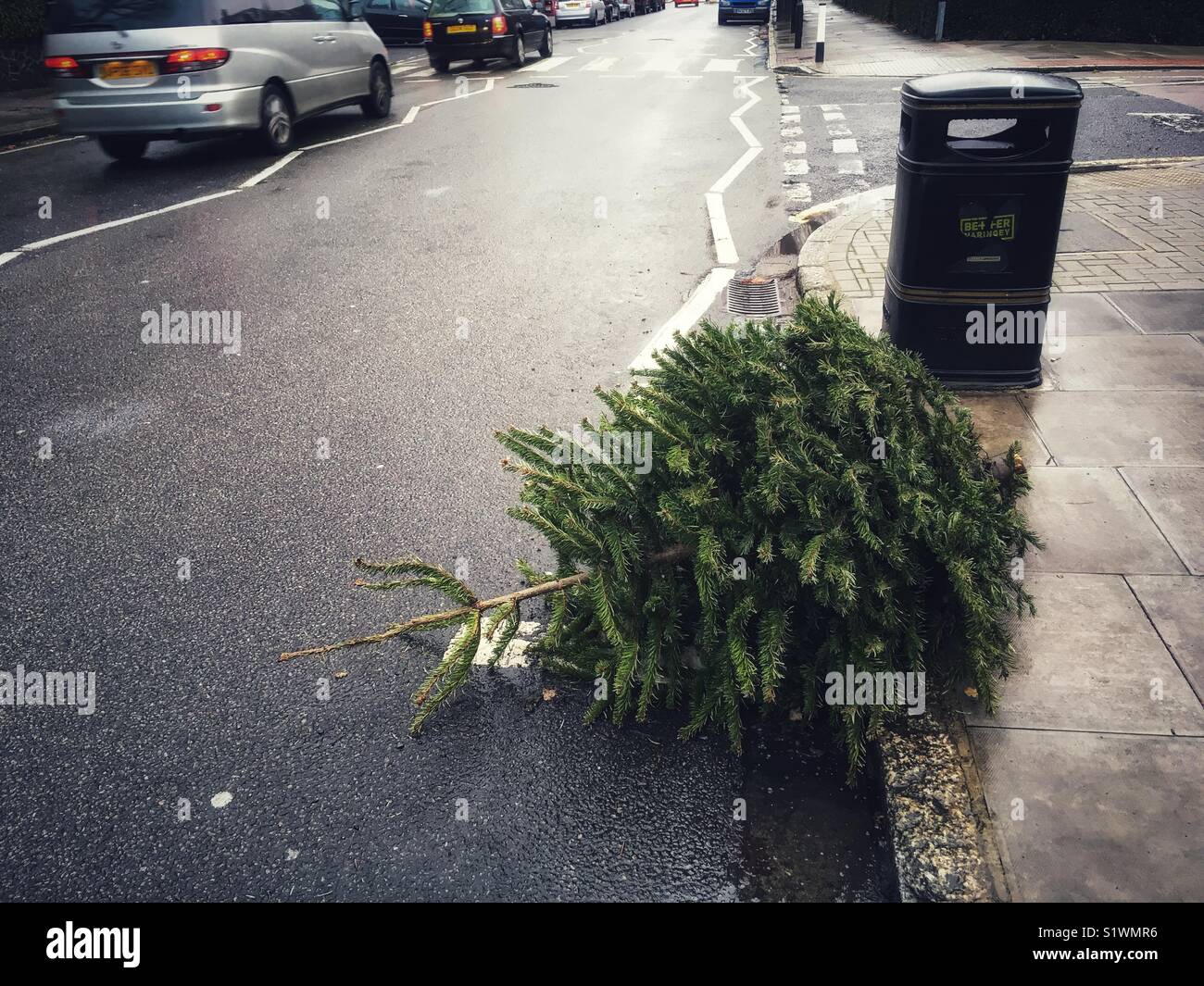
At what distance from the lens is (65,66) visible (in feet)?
34.3

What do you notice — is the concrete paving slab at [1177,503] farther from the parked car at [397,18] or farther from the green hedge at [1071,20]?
the parked car at [397,18]

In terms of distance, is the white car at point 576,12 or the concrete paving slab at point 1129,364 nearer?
the concrete paving slab at point 1129,364

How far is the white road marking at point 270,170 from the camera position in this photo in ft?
34.3

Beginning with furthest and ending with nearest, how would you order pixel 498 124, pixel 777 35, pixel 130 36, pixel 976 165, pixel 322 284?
pixel 777 35
pixel 498 124
pixel 130 36
pixel 322 284
pixel 976 165

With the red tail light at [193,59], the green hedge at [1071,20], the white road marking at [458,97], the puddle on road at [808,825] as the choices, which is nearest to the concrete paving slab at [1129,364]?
the puddle on road at [808,825]

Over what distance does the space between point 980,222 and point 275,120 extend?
31.3 feet

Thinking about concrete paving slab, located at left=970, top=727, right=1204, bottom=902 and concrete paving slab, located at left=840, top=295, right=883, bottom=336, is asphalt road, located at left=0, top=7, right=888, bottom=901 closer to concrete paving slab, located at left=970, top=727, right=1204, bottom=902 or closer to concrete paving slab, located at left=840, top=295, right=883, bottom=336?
concrete paving slab, located at left=970, top=727, right=1204, bottom=902

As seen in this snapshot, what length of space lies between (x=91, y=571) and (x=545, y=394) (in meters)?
2.53

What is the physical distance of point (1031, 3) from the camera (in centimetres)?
2081

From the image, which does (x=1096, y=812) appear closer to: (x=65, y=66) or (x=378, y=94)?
(x=65, y=66)

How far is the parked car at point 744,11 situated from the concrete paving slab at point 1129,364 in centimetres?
3285
